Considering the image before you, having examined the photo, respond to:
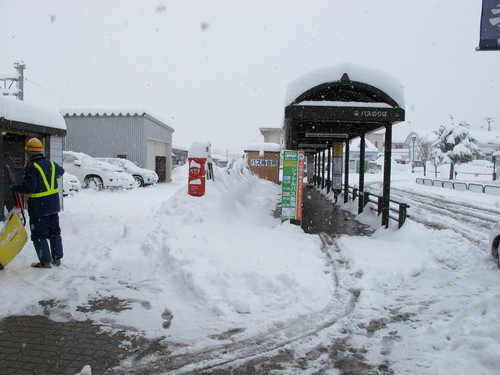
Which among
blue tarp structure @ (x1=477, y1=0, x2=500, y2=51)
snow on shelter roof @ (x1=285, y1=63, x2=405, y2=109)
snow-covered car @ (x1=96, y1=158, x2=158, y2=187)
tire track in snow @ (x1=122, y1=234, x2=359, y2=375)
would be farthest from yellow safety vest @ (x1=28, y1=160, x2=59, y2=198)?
snow-covered car @ (x1=96, y1=158, x2=158, y2=187)

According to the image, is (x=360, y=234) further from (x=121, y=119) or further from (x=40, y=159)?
(x=121, y=119)

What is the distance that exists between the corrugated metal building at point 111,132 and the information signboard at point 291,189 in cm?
1451

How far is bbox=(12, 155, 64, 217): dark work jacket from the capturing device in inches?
196

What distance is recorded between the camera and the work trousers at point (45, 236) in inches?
201

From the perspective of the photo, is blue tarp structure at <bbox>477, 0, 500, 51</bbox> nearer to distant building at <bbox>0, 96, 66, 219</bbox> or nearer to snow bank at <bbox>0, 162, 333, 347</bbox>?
snow bank at <bbox>0, 162, 333, 347</bbox>

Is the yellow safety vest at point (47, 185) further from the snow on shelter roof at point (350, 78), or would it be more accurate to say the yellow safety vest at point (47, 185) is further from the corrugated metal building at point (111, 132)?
the corrugated metal building at point (111, 132)

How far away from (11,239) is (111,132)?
694 inches

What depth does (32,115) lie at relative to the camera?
8.01m

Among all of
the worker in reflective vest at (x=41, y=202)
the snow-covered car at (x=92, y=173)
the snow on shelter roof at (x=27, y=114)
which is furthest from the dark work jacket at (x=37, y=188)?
the snow-covered car at (x=92, y=173)

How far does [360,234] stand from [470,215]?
6.84 metres

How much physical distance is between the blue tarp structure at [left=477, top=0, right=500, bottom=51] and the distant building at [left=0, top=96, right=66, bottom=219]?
9.29m

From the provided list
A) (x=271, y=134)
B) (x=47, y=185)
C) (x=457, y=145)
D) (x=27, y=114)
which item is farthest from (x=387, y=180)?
(x=271, y=134)

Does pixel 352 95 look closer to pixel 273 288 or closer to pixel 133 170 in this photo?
pixel 273 288

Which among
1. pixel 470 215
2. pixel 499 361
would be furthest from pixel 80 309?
pixel 470 215
